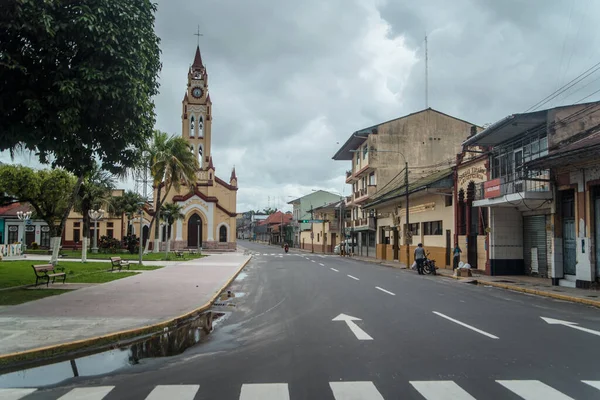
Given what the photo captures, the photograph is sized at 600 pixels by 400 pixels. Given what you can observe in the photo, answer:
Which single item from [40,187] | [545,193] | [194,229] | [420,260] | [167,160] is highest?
[167,160]

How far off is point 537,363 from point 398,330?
293cm

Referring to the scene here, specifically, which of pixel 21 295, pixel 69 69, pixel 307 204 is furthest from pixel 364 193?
pixel 307 204

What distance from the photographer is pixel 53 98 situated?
9797 millimetres

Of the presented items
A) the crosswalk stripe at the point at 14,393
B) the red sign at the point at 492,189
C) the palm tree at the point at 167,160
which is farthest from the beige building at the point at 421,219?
the crosswalk stripe at the point at 14,393

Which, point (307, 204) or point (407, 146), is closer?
point (407, 146)

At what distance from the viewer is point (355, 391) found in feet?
18.2

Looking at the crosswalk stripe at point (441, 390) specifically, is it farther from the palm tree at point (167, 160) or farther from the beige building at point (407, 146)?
the beige building at point (407, 146)

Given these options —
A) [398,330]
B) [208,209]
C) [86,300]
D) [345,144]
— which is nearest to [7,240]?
[208,209]

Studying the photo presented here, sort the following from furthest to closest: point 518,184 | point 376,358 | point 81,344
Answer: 1. point 518,184
2. point 81,344
3. point 376,358

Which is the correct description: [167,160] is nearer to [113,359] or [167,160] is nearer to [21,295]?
[21,295]

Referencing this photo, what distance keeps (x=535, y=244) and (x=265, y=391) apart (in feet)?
71.8

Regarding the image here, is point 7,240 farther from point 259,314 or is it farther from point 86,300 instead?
point 259,314

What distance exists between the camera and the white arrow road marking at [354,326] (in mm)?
8695

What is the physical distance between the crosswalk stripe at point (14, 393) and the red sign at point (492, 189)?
2056 centimetres
